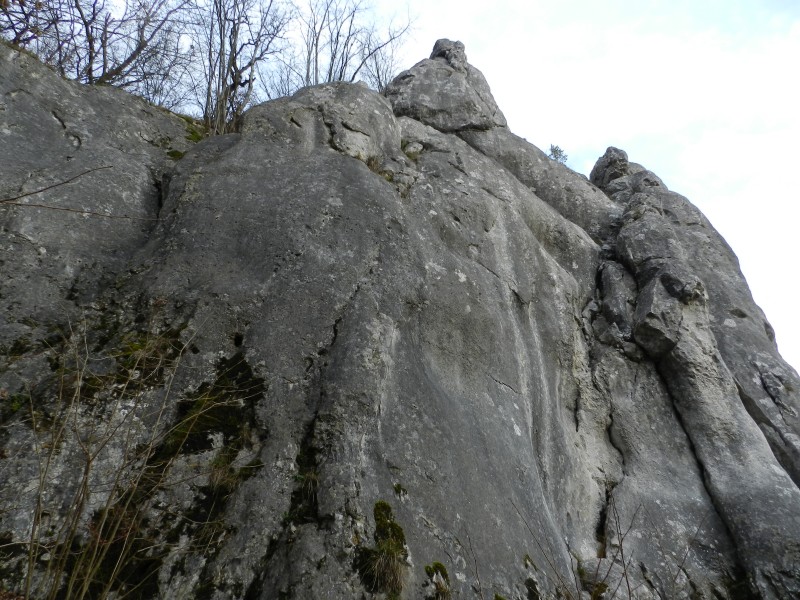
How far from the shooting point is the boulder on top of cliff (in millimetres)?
10586

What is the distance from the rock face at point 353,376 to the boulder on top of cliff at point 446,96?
42.0 inches

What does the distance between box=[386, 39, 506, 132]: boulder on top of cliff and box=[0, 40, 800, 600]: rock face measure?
1067 millimetres

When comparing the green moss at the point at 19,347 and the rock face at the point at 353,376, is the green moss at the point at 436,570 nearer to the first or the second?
the rock face at the point at 353,376

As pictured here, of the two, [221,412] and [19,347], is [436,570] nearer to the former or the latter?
[221,412]

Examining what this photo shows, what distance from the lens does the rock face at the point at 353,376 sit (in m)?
3.83

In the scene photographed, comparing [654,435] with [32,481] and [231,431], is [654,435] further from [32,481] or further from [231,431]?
[32,481]

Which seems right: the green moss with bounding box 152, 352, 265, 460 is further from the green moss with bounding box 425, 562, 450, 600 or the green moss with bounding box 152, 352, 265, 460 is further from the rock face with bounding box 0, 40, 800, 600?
the green moss with bounding box 425, 562, 450, 600

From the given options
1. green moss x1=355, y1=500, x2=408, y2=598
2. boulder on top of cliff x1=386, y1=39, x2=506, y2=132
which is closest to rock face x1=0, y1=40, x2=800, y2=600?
green moss x1=355, y1=500, x2=408, y2=598

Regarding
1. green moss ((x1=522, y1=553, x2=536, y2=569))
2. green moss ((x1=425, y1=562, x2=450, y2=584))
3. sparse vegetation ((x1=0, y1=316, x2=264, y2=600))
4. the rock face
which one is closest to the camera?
sparse vegetation ((x1=0, y1=316, x2=264, y2=600))

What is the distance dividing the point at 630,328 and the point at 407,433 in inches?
189

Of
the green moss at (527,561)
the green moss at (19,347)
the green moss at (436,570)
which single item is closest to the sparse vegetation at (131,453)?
the green moss at (19,347)

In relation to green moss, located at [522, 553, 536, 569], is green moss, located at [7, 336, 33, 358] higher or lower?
higher

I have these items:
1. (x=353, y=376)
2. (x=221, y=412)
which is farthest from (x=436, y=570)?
(x=221, y=412)

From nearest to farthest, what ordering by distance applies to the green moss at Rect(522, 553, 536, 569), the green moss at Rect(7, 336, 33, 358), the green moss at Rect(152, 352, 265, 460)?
1. the green moss at Rect(152, 352, 265, 460)
2. the green moss at Rect(522, 553, 536, 569)
3. the green moss at Rect(7, 336, 33, 358)
